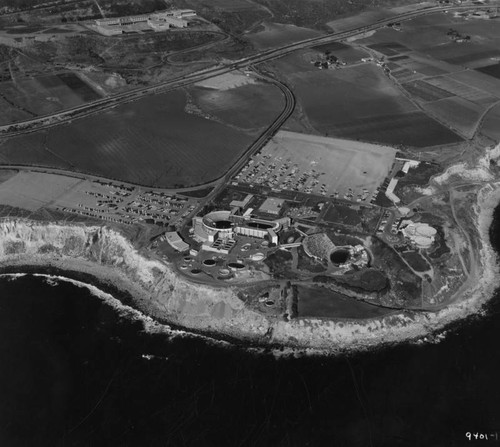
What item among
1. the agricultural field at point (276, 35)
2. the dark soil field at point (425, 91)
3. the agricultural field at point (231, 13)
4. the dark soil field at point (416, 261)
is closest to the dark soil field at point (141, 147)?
the dark soil field at point (416, 261)

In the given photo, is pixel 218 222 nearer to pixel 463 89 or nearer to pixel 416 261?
pixel 416 261

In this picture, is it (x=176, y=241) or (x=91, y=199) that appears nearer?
(x=176, y=241)

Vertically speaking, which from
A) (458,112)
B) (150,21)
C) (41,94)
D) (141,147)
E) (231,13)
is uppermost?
(231,13)

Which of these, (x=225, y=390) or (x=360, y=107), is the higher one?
(x=360, y=107)

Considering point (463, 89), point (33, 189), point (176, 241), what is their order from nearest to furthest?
point (176, 241)
point (33, 189)
point (463, 89)

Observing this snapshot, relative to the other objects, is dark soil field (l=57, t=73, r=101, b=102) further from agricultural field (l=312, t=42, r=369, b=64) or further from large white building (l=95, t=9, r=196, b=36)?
agricultural field (l=312, t=42, r=369, b=64)

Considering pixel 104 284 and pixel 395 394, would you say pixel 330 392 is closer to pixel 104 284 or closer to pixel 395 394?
pixel 395 394

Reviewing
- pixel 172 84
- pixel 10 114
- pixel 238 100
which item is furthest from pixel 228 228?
pixel 172 84

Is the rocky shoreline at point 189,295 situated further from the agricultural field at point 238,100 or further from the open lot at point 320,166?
the agricultural field at point 238,100

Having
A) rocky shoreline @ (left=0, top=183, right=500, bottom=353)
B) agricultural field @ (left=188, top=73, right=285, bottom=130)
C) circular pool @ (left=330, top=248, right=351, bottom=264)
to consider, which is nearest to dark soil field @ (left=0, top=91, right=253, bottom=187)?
agricultural field @ (left=188, top=73, right=285, bottom=130)
